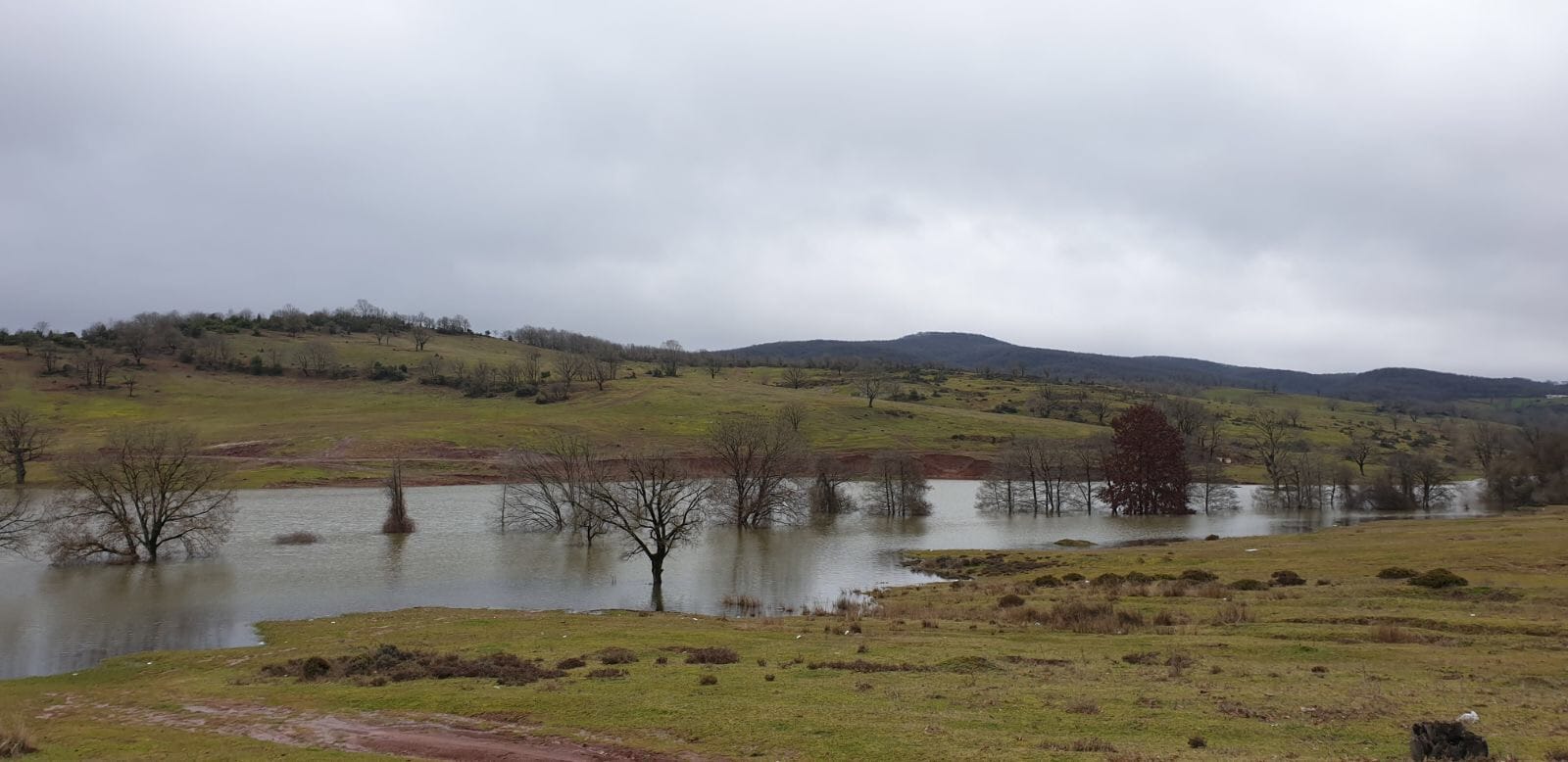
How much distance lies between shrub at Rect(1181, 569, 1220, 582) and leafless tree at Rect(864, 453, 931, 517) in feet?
178

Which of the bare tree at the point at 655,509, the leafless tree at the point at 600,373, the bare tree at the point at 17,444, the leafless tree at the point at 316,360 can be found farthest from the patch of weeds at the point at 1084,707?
the leafless tree at the point at 316,360

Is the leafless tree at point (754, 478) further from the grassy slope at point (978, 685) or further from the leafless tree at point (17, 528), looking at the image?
the leafless tree at point (17, 528)

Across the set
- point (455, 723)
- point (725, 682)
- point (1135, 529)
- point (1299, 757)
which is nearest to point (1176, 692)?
point (1299, 757)

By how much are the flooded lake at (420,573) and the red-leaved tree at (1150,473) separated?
984cm

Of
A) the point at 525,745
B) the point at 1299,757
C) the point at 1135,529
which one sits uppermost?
the point at 1299,757

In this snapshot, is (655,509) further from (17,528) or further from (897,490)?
(17,528)

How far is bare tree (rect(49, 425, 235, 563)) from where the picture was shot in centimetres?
6047

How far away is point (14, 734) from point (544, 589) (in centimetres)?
3315

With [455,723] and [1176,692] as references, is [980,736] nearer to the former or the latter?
[1176,692]

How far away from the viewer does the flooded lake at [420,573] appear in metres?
40.6

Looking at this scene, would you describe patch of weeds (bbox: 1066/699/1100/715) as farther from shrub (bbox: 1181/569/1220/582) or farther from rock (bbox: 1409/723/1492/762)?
shrub (bbox: 1181/569/1220/582)

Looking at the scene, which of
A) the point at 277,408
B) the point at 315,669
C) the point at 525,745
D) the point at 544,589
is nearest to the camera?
the point at 525,745

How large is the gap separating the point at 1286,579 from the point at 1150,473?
67.7m

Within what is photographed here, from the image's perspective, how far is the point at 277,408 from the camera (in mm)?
148250
